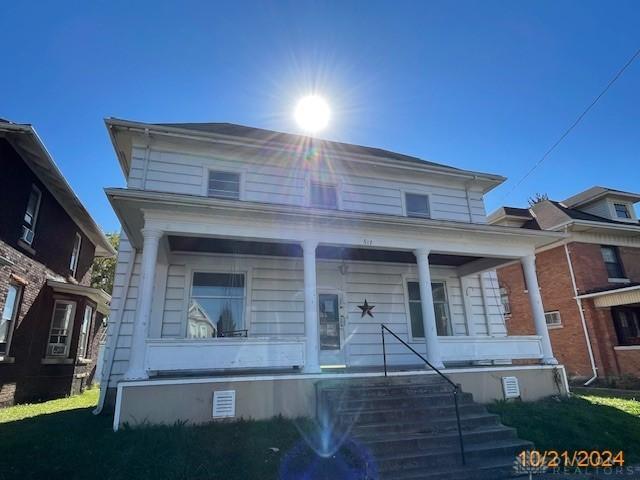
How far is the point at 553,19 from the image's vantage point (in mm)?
8641

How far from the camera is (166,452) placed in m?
4.92

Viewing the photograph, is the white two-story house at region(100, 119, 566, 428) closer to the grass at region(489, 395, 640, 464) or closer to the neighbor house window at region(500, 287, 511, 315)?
the grass at region(489, 395, 640, 464)

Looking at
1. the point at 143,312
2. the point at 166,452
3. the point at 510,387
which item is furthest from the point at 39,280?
the point at 510,387

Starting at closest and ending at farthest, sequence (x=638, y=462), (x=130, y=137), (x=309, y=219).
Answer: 1. (x=638, y=462)
2. (x=309, y=219)
3. (x=130, y=137)

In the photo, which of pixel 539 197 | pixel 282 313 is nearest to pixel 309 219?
pixel 282 313

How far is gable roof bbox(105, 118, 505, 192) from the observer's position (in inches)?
358

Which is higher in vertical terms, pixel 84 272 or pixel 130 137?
pixel 130 137

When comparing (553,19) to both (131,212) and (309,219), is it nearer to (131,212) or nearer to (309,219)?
(309,219)

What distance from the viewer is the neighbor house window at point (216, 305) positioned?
28.3ft

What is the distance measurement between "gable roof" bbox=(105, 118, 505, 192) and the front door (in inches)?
162

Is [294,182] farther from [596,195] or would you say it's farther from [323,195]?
[596,195]

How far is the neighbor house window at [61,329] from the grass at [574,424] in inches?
526

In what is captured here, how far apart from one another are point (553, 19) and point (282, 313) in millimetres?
9370

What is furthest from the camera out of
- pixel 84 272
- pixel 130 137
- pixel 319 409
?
pixel 84 272
